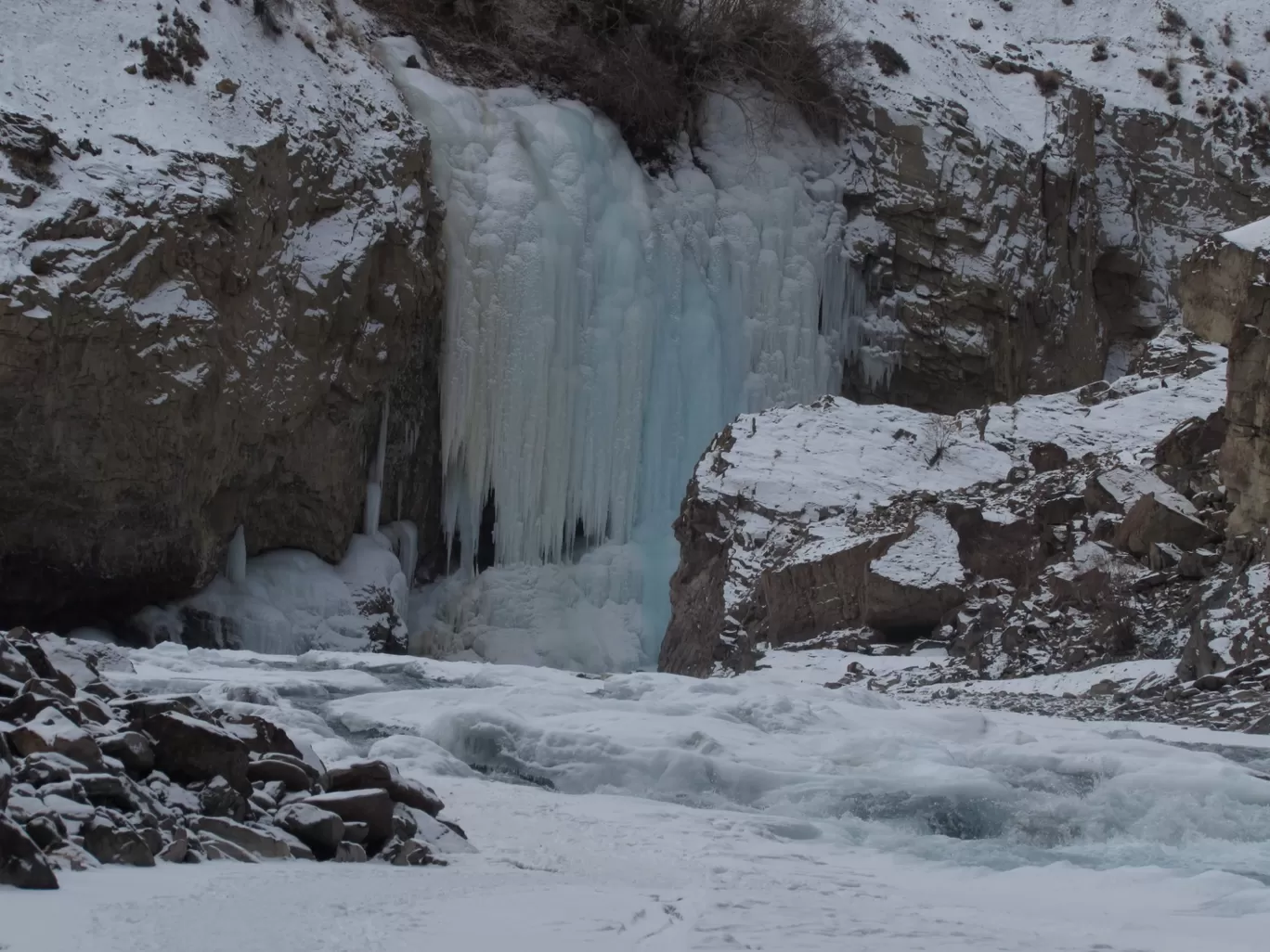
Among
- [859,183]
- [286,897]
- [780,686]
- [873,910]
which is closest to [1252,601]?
[780,686]

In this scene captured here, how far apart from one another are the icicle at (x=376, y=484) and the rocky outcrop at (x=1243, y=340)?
1161 cm

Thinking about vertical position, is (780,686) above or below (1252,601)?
below

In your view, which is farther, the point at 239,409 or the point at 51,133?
the point at 239,409

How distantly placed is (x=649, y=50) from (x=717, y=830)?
20.8 m

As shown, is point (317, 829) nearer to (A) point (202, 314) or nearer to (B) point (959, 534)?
(B) point (959, 534)

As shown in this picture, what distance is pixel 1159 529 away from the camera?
42.7 ft

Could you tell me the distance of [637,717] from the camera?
29.1ft

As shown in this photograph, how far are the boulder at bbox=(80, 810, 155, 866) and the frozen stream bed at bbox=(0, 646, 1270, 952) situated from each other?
0.42 feet

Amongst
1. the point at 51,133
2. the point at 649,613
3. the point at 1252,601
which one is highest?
the point at 51,133

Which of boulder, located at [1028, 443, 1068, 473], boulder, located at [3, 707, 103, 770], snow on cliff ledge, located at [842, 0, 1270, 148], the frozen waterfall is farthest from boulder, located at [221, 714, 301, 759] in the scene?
snow on cliff ledge, located at [842, 0, 1270, 148]

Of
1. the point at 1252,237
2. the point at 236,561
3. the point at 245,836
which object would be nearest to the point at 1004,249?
the point at 236,561

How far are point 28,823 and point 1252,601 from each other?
8.68 metres

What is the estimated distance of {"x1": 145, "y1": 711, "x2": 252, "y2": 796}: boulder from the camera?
6.00m

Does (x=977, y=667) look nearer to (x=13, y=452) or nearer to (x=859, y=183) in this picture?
(x=13, y=452)
